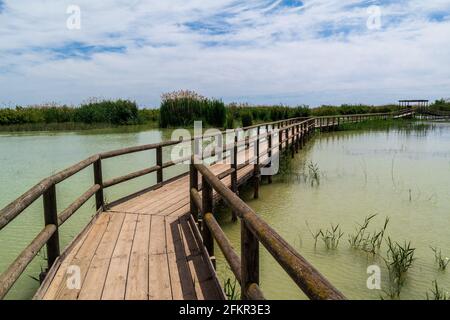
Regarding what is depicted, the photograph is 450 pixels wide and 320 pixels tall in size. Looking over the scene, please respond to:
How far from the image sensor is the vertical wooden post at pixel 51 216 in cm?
349

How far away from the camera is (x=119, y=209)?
5.66 m

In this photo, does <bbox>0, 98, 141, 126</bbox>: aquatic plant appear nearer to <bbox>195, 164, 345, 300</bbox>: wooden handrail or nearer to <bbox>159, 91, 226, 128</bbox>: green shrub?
<bbox>159, 91, 226, 128</bbox>: green shrub

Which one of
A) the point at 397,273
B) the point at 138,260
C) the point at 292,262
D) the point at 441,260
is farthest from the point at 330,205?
the point at 292,262

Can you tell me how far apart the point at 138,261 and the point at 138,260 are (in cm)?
3

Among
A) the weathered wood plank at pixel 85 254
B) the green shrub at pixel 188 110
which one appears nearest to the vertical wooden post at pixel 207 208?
the weathered wood plank at pixel 85 254

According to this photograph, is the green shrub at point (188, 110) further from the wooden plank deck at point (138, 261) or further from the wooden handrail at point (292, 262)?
the wooden handrail at point (292, 262)

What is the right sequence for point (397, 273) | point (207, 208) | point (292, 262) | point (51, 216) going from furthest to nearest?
point (397, 273) → point (207, 208) → point (51, 216) → point (292, 262)

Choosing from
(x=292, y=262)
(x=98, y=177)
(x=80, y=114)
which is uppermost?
(x=80, y=114)

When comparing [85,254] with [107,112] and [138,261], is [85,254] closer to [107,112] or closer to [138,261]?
[138,261]

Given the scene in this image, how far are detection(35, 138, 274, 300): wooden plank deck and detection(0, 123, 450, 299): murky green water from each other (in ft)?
2.35

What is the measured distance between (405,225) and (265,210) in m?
2.50

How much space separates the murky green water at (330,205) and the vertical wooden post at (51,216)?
69 centimetres

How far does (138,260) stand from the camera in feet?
12.3
